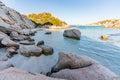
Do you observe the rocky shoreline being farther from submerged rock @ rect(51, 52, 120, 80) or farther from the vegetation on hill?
the vegetation on hill

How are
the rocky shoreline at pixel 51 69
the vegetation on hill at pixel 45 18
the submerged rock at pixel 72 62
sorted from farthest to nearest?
the vegetation on hill at pixel 45 18
the submerged rock at pixel 72 62
the rocky shoreline at pixel 51 69

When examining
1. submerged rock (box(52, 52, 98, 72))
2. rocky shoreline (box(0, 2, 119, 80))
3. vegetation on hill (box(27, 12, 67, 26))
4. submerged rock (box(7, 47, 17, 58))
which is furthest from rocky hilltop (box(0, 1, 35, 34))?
vegetation on hill (box(27, 12, 67, 26))

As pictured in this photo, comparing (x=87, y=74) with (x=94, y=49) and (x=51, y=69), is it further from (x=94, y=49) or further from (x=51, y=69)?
(x=94, y=49)

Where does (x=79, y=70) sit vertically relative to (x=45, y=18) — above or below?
above

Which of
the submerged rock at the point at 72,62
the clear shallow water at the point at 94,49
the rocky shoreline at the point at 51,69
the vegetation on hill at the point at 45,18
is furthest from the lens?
the vegetation on hill at the point at 45,18

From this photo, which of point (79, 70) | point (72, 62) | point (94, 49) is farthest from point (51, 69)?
point (94, 49)

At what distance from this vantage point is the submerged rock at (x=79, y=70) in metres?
11.6

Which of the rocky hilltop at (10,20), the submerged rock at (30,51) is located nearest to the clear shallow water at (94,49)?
the submerged rock at (30,51)

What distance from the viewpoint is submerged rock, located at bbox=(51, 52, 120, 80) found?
1162 cm

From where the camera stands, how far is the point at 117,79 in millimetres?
11266

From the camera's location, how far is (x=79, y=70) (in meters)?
12.2

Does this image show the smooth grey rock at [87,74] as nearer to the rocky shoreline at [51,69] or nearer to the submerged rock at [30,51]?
the rocky shoreline at [51,69]

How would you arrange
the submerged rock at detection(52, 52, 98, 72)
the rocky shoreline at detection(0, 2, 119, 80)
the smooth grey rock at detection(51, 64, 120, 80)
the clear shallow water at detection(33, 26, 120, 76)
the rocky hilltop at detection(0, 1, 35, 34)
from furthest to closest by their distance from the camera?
the rocky hilltop at detection(0, 1, 35, 34) < the clear shallow water at detection(33, 26, 120, 76) < the submerged rock at detection(52, 52, 98, 72) < the smooth grey rock at detection(51, 64, 120, 80) < the rocky shoreline at detection(0, 2, 119, 80)

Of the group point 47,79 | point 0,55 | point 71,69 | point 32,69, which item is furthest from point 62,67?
point 0,55
